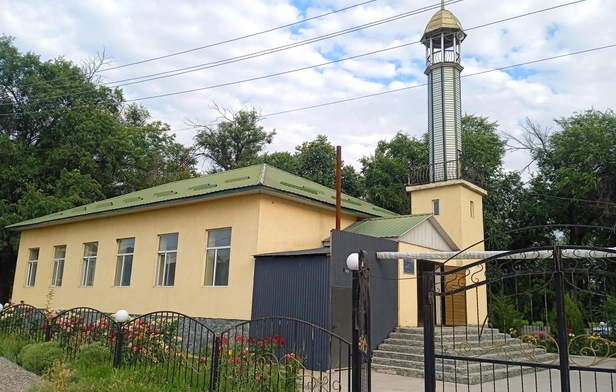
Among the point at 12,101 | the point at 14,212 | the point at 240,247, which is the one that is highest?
the point at 12,101

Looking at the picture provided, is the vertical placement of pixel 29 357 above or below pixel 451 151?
below

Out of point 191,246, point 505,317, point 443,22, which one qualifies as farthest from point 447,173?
point 191,246

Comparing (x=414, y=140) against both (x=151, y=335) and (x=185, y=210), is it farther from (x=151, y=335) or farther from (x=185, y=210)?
(x=151, y=335)

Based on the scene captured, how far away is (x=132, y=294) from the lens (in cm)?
1449

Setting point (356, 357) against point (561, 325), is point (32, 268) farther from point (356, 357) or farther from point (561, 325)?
point (561, 325)

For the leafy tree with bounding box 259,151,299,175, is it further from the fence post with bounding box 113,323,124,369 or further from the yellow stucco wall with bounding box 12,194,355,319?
the fence post with bounding box 113,323,124,369

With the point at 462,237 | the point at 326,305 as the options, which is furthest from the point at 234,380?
the point at 462,237

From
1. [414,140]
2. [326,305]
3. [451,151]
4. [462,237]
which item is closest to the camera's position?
[326,305]

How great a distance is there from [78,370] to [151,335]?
1.27m

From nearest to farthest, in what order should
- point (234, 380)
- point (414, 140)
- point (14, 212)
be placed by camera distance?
point (234, 380) < point (14, 212) < point (414, 140)

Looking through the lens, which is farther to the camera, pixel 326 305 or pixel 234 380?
pixel 326 305

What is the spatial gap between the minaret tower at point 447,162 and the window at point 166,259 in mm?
8407

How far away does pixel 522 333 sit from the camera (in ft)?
44.8

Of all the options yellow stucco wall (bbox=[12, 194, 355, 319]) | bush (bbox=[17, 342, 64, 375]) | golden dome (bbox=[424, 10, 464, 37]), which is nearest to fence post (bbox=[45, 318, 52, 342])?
bush (bbox=[17, 342, 64, 375])
